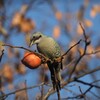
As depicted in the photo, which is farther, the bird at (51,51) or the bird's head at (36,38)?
the bird's head at (36,38)

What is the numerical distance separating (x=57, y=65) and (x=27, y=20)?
180 inches

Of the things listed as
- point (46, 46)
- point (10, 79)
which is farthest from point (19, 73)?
point (46, 46)

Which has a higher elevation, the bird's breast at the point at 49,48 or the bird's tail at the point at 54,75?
the bird's breast at the point at 49,48

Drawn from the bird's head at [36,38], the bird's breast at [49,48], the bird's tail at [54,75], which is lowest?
the bird's tail at [54,75]

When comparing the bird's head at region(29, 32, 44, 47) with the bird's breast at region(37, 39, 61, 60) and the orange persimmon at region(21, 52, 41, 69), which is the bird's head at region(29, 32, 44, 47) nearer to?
the bird's breast at region(37, 39, 61, 60)

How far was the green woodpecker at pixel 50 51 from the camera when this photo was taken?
229cm

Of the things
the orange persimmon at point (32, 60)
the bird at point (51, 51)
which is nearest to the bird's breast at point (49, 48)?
the bird at point (51, 51)

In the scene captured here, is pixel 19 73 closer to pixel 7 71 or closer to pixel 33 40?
pixel 7 71

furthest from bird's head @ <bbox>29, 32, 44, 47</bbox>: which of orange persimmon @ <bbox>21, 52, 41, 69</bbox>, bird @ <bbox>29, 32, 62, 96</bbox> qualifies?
orange persimmon @ <bbox>21, 52, 41, 69</bbox>

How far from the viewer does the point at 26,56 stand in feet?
7.50

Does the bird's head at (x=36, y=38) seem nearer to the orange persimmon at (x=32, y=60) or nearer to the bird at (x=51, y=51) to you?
the bird at (x=51, y=51)

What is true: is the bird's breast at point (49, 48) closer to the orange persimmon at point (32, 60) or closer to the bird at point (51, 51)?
the bird at point (51, 51)

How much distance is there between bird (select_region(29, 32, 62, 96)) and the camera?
2289 mm

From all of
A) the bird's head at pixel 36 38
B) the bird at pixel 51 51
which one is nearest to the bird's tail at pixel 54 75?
the bird at pixel 51 51
